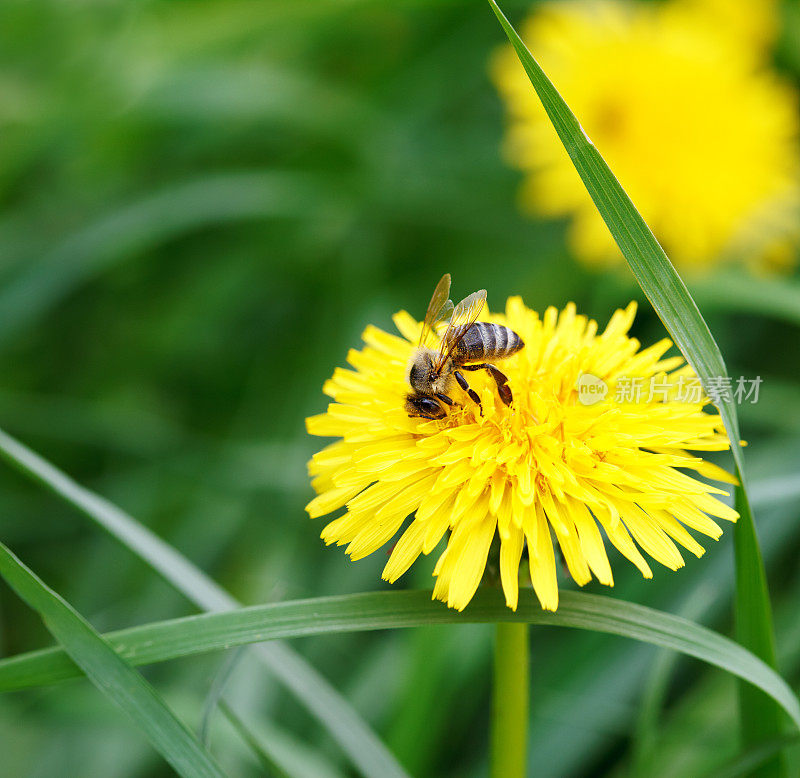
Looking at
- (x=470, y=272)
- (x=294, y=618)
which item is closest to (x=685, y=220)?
(x=470, y=272)

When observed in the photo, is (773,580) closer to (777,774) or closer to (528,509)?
(777,774)

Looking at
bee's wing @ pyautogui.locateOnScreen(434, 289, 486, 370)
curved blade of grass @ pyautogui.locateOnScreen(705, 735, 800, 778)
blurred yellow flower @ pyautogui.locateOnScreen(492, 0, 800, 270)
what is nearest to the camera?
curved blade of grass @ pyautogui.locateOnScreen(705, 735, 800, 778)

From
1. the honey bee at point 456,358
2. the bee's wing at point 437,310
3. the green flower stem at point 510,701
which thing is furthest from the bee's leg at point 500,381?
the green flower stem at point 510,701

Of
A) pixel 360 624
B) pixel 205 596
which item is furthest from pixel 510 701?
pixel 205 596

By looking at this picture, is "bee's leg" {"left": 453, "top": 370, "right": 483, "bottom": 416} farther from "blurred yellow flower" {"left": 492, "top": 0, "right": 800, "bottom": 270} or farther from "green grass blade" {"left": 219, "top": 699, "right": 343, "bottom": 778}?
"blurred yellow flower" {"left": 492, "top": 0, "right": 800, "bottom": 270}

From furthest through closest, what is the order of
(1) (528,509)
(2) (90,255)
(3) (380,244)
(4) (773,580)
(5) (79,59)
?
1. (3) (380,244)
2. (5) (79,59)
3. (2) (90,255)
4. (4) (773,580)
5. (1) (528,509)

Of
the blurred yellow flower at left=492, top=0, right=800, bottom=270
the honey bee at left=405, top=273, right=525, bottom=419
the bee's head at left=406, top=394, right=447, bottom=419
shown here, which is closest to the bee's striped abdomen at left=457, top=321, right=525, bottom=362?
the honey bee at left=405, top=273, right=525, bottom=419
